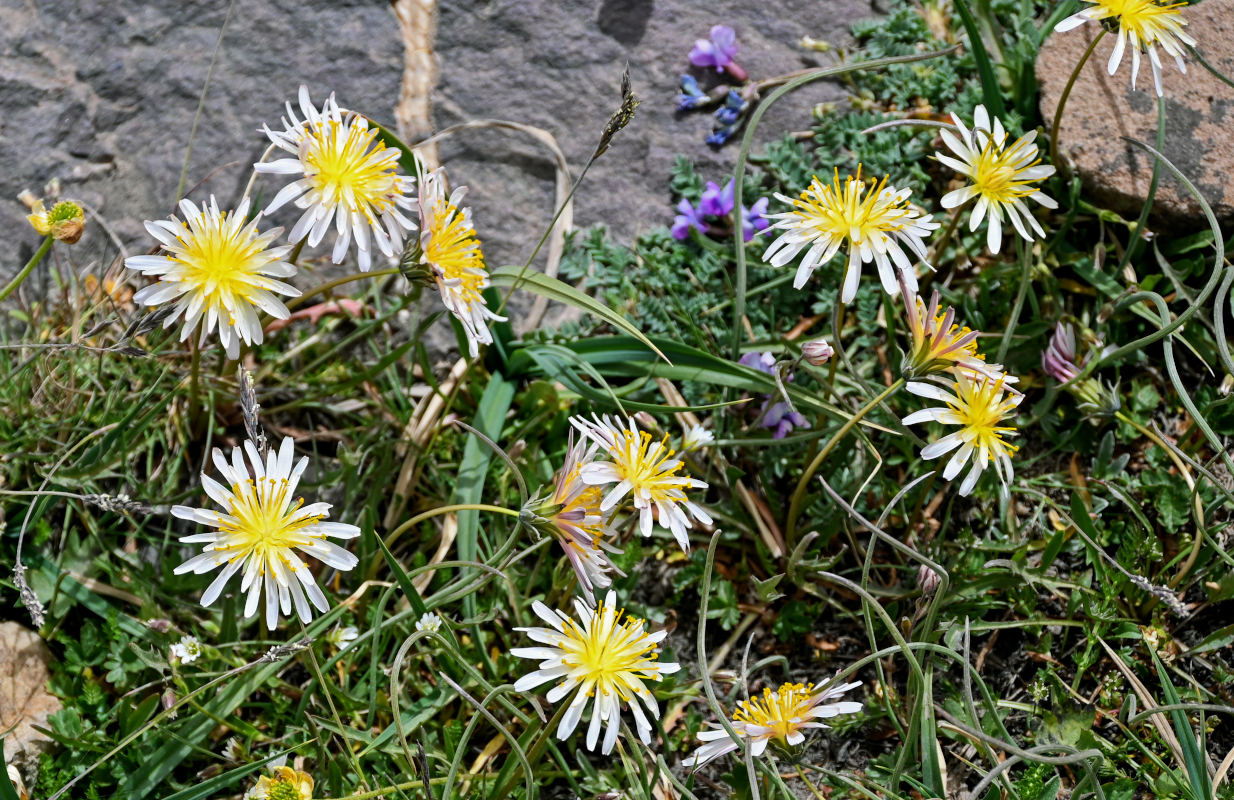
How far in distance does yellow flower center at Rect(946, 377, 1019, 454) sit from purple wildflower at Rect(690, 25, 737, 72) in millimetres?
1391

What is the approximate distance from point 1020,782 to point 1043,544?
2.08 ft

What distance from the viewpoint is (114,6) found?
2.87 metres

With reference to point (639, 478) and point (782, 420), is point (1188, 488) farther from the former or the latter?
point (639, 478)

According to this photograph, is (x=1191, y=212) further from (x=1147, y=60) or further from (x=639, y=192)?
(x=639, y=192)

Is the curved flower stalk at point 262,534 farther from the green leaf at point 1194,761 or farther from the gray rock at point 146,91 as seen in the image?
the green leaf at point 1194,761

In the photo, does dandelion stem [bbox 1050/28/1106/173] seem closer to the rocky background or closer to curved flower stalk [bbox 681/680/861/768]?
the rocky background

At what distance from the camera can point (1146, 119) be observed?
2.68m

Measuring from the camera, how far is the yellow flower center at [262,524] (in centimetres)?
183

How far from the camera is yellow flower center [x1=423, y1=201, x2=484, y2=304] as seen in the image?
2051 mm

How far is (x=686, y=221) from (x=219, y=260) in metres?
1.32

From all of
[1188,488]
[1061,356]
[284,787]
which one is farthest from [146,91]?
[1188,488]

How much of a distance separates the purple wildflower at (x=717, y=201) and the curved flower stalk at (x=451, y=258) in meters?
0.81

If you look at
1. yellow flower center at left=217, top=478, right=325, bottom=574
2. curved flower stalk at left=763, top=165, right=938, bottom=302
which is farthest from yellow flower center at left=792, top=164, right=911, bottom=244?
yellow flower center at left=217, top=478, right=325, bottom=574

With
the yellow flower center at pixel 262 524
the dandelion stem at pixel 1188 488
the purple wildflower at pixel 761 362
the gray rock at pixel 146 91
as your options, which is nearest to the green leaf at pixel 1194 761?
the dandelion stem at pixel 1188 488
